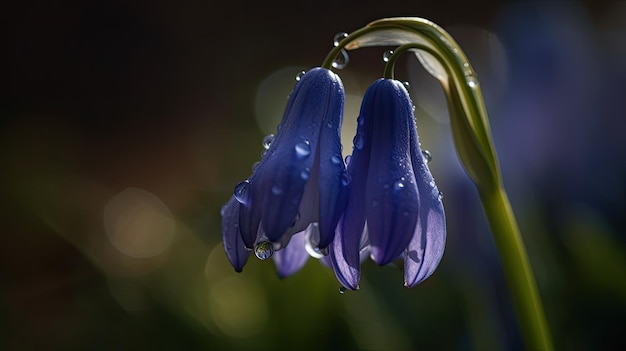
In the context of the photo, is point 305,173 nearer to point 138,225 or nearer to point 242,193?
Answer: point 242,193

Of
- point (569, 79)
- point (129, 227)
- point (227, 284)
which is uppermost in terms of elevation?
point (569, 79)

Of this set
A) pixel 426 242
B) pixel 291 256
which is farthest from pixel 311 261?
pixel 426 242

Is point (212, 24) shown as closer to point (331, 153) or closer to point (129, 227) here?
point (129, 227)

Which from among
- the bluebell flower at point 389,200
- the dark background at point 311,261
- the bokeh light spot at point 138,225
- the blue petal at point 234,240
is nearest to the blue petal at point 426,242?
the bluebell flower at point 389,200

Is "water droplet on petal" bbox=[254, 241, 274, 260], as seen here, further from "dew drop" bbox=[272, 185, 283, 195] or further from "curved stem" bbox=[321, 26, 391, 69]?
"curved stem" bbox=[321, 26, 391, 69]

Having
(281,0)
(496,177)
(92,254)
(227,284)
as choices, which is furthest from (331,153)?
(281,0)

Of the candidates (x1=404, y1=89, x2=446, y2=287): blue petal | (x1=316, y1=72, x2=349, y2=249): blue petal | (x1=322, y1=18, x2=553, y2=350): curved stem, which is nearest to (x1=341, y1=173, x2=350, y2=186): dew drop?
(x1=316, y1=72, x2=349, y2=249): blue petal
